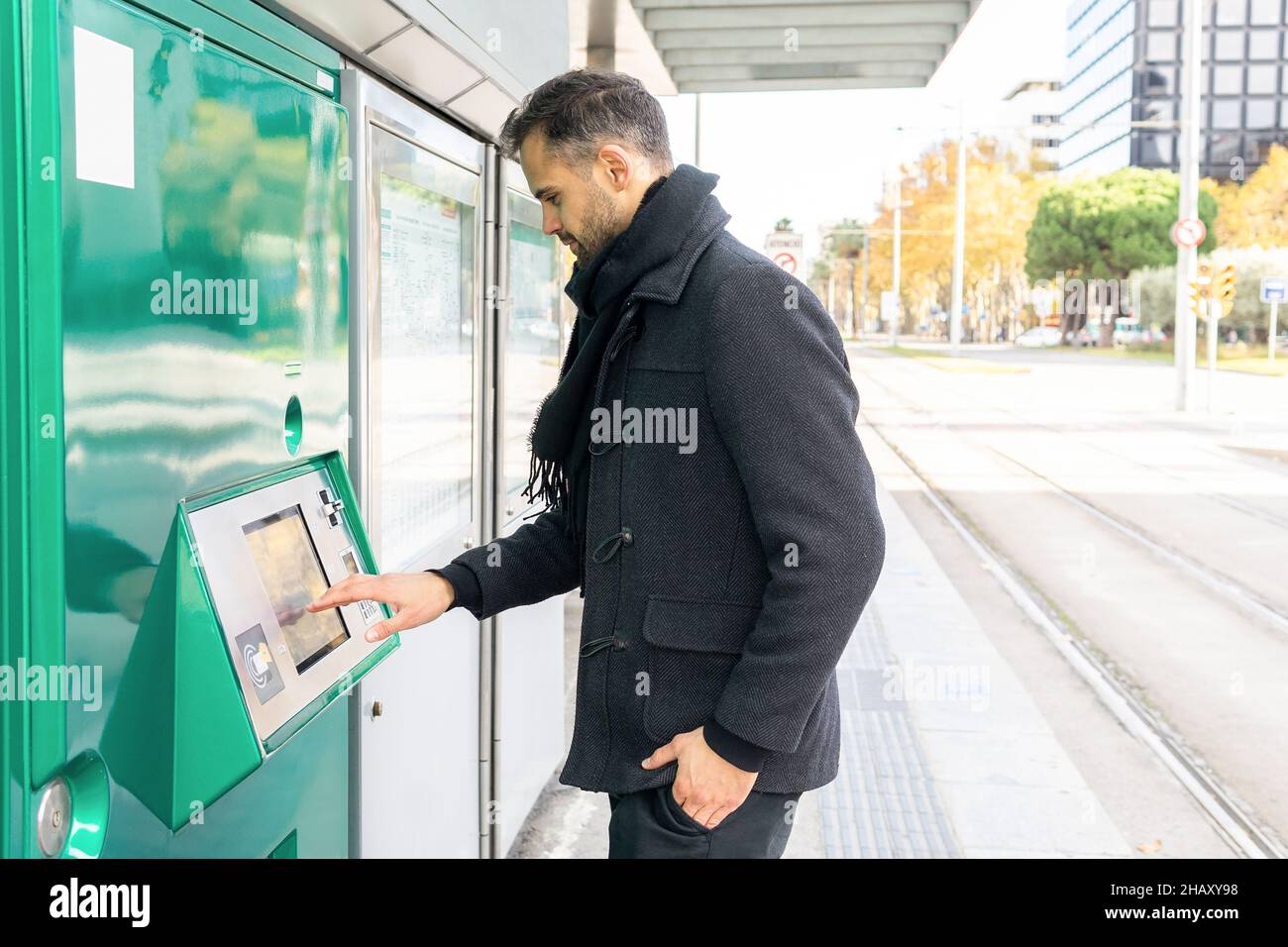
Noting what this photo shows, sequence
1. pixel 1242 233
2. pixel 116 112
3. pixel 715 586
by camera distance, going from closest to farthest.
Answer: pixel 116 112 → pixel 715 586 → pixel 1242 233

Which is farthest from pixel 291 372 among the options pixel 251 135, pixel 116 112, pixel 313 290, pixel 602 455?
pixel 116 112

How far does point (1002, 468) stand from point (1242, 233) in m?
44.2

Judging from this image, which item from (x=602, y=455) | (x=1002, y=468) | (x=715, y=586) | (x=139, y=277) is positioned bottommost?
(x=1002, y=468)

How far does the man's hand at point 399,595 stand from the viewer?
211cm

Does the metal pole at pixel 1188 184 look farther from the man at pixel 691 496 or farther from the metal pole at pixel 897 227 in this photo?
the metal pole at pixel 897 227

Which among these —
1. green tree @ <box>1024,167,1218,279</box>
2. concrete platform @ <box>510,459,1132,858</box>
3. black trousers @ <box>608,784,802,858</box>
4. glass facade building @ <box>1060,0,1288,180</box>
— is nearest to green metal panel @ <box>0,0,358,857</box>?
black trousers @ <box>608,784,802,858</box>

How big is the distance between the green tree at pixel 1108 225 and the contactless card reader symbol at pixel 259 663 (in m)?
62.2

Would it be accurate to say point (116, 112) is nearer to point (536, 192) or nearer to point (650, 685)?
point (536, 192)

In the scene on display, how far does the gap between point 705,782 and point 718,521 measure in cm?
38

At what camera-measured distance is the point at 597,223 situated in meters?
2.10

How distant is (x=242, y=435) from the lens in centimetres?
204

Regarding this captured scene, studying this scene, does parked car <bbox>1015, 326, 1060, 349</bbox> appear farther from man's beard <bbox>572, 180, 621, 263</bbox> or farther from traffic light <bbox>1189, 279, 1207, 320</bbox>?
man's beard <bbox>572, 180, 621, 263</bbox>

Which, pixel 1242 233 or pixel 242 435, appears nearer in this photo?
pixel 242 435

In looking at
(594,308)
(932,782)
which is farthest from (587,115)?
(932,782)
